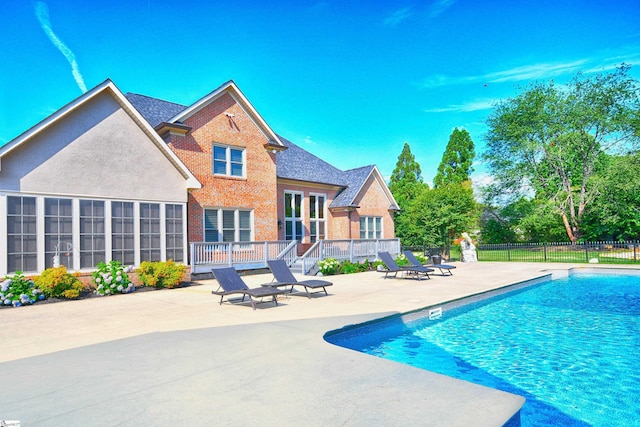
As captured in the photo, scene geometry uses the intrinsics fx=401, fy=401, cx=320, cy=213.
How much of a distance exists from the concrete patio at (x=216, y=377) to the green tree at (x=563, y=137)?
35.6 meters

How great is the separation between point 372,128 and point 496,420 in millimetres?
42523

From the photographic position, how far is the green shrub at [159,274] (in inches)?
568

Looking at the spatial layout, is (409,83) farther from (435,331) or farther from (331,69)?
(435,331)

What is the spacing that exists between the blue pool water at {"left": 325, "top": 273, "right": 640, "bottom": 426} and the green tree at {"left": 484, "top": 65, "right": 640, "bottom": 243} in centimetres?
2880

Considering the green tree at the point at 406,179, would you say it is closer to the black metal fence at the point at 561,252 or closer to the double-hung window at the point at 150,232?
the black metal fence at the point at 561,252

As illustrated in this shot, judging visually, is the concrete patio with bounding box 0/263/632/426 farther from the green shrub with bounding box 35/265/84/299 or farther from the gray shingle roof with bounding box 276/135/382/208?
the gray shingle roof with bounding box 276/135/382/208

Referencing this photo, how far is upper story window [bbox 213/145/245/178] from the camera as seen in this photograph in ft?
64.3

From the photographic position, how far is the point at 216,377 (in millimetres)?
5031

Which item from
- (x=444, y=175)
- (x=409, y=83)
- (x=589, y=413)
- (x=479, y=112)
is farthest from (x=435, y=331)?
(x=444, y=175)

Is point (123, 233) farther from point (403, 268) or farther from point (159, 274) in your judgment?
point (403, 268)

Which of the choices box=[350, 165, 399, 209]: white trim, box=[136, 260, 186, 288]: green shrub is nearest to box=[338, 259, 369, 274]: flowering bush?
box=[350, 165, 399, 209]: white trim

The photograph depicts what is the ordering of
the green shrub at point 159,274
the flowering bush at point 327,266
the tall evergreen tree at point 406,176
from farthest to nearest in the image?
1. the tall evergreen tree at point 406,176
2. the flowering bush at point 327,266
3. the green shrub at point 159,274

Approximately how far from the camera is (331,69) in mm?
30969

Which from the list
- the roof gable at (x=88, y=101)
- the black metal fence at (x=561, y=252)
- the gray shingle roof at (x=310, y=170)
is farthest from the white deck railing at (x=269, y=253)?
the black metal fence at (x=561, y=252)
